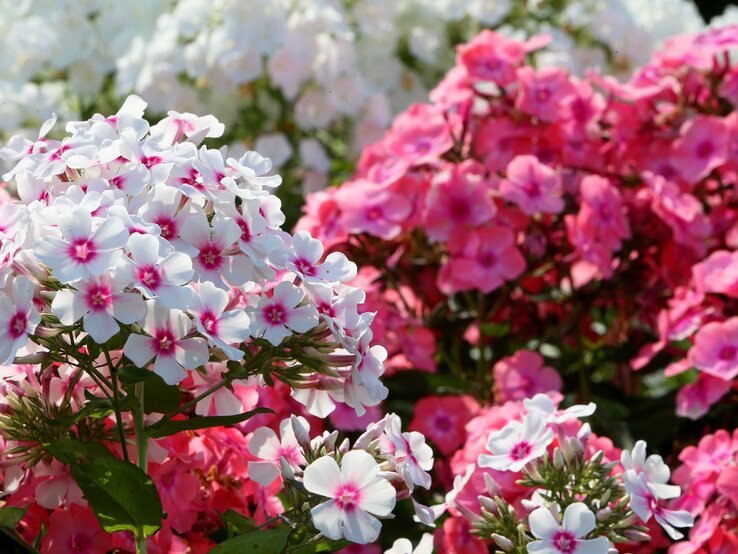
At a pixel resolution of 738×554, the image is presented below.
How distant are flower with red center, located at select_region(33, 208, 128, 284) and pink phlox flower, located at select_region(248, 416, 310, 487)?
0.27 meters

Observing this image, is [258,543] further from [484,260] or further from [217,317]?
[484,260]

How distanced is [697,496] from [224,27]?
166 centimetres

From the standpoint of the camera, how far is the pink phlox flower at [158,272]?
0.83 metres

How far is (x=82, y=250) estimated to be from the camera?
83cm

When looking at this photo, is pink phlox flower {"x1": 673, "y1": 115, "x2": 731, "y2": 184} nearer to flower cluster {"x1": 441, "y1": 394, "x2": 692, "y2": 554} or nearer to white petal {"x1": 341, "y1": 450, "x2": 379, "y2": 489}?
flower cluster {"x1": 441, "y1": 394, "x2": 692, "y2": 554}

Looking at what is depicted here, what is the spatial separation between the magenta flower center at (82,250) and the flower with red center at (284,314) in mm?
140

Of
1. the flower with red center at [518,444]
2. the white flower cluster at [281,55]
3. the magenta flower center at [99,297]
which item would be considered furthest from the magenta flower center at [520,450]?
the white flower cluster at [281,55]

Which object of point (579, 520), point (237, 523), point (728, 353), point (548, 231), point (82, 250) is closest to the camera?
point (82, 250)

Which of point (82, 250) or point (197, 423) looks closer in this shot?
point (82, 250)

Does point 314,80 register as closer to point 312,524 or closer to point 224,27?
point 224,27

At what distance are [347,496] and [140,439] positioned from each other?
0.64ft

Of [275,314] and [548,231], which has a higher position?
[275,314]

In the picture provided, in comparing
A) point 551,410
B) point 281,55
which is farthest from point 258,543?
point 281,55

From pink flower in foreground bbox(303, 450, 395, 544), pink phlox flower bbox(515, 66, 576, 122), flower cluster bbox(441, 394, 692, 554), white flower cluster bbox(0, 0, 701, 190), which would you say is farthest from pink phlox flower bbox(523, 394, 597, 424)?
white flower cluster bbox(0, 0, 701, 190)
